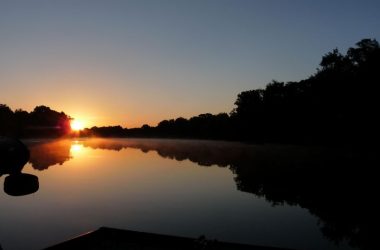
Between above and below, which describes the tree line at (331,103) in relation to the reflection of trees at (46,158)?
above

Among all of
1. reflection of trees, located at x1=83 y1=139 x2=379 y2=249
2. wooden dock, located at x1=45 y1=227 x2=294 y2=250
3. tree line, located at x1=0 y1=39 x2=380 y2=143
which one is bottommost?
reflection of trees, located at x1=83 y1=139 x2=379 y2=249

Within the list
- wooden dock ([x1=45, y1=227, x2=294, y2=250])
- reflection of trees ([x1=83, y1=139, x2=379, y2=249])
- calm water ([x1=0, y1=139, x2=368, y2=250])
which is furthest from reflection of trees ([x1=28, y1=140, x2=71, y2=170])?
wooden dock ([x1=45, y1=227, x2=294, y2=250])

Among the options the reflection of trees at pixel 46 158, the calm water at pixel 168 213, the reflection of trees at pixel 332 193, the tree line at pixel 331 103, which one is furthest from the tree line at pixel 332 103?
the reflection of trees at pixel 46 158

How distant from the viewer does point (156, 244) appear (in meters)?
16.8

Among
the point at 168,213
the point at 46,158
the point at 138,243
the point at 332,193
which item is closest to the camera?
the point at 138,243

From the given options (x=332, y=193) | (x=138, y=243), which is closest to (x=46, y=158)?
(x=332, y=193)

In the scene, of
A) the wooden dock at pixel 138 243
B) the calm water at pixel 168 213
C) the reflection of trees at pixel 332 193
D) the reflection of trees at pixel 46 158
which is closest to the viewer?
the wooden dock at pixel 138 243

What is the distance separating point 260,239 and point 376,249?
6.38 m

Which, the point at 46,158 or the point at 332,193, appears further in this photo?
the point at 46,158

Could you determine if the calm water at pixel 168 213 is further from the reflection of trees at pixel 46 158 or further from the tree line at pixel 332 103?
the tree line at pixel 332 103

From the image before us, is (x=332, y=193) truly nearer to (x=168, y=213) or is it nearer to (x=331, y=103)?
(x=168, y=213)

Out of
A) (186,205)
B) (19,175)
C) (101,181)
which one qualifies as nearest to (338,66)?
(101,181)

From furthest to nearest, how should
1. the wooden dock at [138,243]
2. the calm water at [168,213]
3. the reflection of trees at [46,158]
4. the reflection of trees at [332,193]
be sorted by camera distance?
the reflection of trees at [46,158] → the reflection of trees at [332,193] → the calm water at [168,213] → the wooden dock at [138,243]

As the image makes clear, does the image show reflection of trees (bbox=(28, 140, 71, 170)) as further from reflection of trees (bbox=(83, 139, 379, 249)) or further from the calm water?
reflection of trees (bbox=(83, 139, 379, 249))
